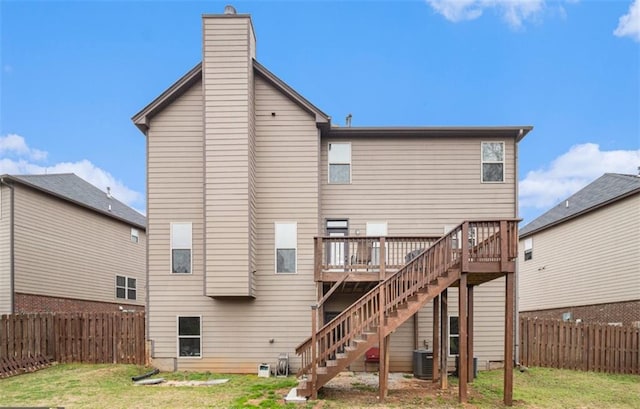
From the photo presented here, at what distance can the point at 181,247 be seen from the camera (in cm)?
1221

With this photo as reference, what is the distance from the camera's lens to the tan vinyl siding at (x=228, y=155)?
11281mm

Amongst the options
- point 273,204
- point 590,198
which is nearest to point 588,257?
point 590,198

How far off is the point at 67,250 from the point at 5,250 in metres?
2.41

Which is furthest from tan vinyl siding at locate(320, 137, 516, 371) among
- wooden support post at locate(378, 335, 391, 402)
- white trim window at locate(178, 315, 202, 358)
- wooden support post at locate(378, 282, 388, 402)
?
white trim window at locate(178, 315, 202, 358)

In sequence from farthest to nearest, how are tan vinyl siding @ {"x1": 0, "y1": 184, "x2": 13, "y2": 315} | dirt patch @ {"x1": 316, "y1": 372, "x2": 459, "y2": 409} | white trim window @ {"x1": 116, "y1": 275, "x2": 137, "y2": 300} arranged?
1. white trim window @ {"x1": 116, "y1": 275, "x2": 137, "y2": 300}
2. tan vinyl siding @ {"x1": 0, "y1": 184, "x2": 13, "y2": 315}
3. dirt patch @ {"x1": 316, "y1": 372, "x2": 459, "y2": 409}

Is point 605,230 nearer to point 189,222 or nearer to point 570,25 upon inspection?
point 570,25

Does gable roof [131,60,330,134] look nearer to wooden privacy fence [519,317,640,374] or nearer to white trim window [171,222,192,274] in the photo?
white trim window [171,222,192,274]

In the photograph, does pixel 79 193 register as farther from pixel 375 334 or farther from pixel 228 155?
pixel 375 334

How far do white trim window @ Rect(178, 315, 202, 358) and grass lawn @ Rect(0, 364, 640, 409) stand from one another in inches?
25.9

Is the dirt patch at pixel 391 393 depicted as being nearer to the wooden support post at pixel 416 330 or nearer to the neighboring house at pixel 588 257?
the wooden support post at pixel 416 330

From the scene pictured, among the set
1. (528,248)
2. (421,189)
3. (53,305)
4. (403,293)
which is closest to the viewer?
(403,293)

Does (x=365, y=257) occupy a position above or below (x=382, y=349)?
above

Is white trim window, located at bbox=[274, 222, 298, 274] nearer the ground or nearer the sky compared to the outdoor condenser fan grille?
nearer the sky

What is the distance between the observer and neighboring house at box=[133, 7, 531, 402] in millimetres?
11414
